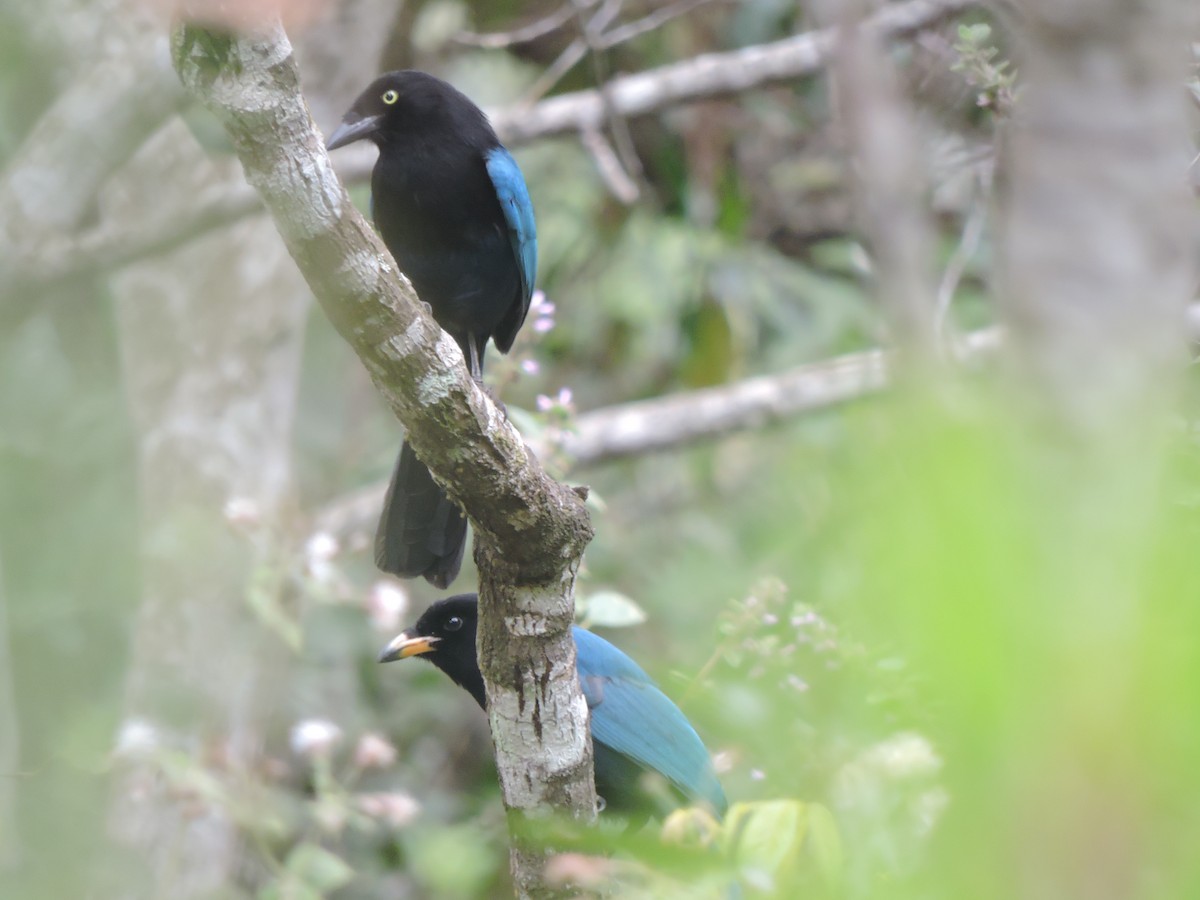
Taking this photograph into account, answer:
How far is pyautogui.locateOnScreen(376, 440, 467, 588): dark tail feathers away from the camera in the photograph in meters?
3.75

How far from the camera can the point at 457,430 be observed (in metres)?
2.57

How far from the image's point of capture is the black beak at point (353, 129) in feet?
13.2

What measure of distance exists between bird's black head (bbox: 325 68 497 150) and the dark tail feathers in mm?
969

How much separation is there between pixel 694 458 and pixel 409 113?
381 centimetres

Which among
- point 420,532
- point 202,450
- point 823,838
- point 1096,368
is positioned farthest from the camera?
point 202,450

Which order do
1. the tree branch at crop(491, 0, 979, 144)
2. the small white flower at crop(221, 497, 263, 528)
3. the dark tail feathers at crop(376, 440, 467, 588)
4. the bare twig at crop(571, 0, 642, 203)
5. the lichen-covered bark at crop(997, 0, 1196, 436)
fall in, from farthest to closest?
1. the tree branch at crop(491, 0, 979, 144)
2. the bare twig at crop(571, 0, 642, 203)
3. the small white flower at crop(221, 497, 263, 528)
4. the dark tail feathers at crop(376, 440, 467, 588)
5. the lichen-covered bark at crop(997, 0, 1196, 436)

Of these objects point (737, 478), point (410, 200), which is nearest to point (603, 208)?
point (737, 478)

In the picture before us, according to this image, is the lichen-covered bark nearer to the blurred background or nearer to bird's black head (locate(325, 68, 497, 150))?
the blurred background

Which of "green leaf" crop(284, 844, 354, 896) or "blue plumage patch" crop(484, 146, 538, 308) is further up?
"blue plumage patch" crop(484, 146, 538, 308)

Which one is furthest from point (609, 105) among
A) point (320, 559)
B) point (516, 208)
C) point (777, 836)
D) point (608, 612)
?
point (777, 836)

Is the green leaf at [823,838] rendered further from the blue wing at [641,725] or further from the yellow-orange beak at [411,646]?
the yellow-orange beak at [411,646]

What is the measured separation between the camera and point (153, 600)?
6.52m

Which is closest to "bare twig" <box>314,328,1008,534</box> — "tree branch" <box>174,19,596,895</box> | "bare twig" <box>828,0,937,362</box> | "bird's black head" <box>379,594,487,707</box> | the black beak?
"bird's black head" <box>379,594,487,707</box>

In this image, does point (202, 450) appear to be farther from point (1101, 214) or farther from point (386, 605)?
point (1101, 214)
